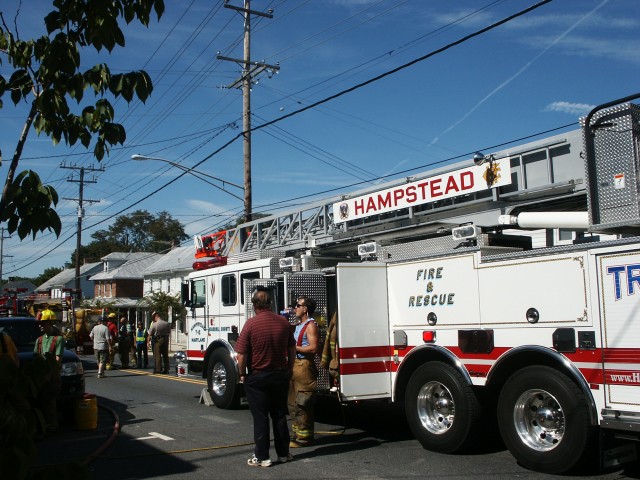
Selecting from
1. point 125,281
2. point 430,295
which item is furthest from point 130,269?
point 430,295

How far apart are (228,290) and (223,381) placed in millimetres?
1589

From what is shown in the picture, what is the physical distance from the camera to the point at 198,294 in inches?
507

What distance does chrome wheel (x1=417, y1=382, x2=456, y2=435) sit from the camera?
771cm

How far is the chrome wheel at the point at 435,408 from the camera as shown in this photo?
25.3 ft

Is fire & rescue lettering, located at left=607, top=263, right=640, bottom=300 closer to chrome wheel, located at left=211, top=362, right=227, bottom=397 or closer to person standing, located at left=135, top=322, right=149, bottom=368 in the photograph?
chrome wheel, located at left=211, top=362, right=227, bottom=397

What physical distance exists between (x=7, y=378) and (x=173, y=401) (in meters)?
10.7

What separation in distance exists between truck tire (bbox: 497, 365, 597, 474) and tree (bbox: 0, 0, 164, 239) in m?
4.84

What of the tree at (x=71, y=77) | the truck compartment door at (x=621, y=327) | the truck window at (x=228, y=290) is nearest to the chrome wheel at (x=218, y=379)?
the truck window at (x=228, y=290)

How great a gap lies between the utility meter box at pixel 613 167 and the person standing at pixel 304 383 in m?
3.59

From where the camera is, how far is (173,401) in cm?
1259

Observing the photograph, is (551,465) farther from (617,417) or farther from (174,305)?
(174,305)

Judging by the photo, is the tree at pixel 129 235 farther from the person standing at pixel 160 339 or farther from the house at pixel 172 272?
the person standing at pixel 160 339

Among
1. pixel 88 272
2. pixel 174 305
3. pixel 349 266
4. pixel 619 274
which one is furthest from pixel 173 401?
pixel 88 272

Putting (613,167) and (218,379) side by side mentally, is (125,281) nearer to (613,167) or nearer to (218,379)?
(218,379)
